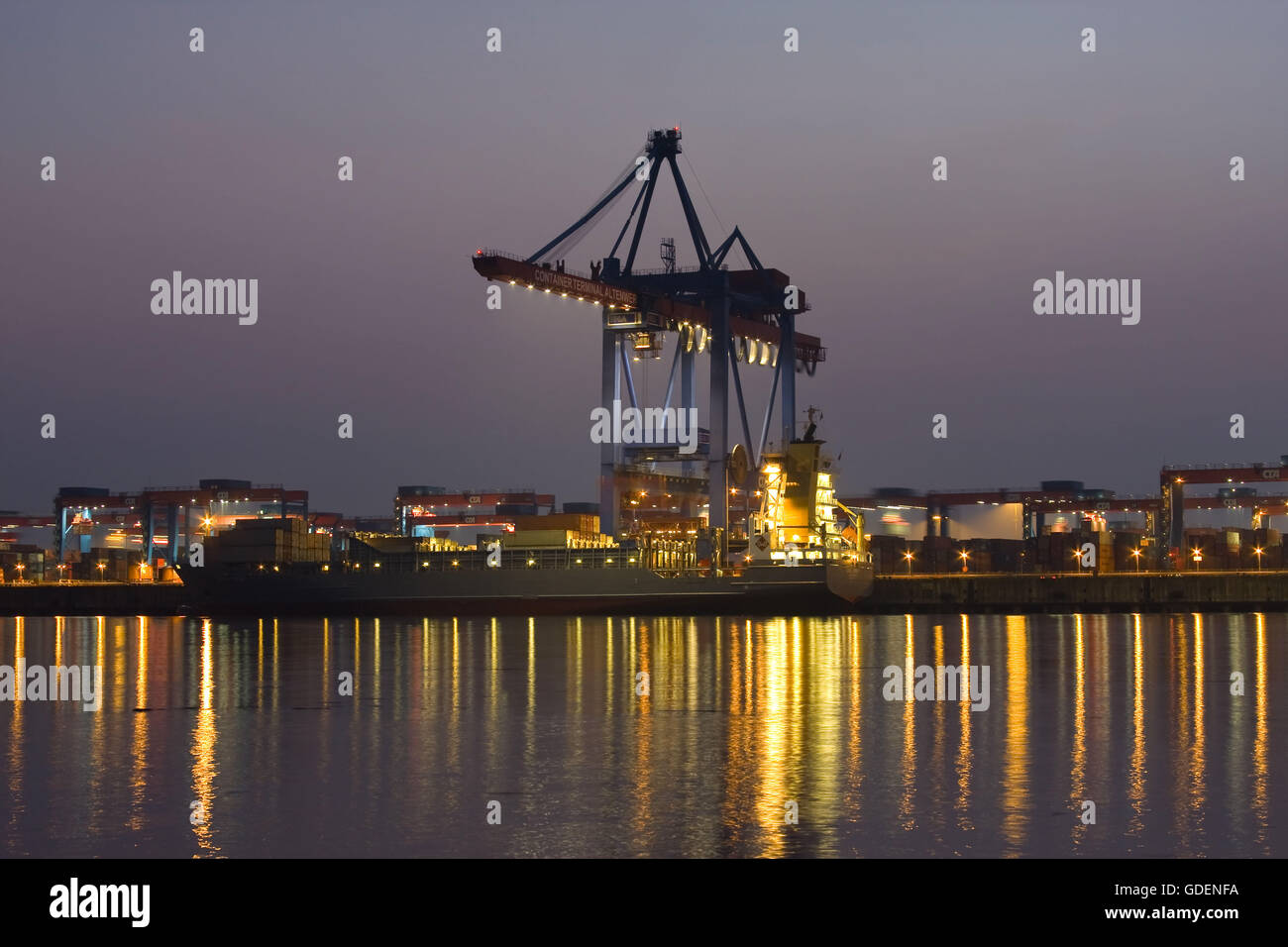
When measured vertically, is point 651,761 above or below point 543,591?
above

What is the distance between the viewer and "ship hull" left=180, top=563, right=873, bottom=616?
2741 inches

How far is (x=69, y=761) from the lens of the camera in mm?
18406

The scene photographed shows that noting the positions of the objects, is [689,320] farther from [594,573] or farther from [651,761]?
[651,761]

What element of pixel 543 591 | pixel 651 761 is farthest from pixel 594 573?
pixel 651 761

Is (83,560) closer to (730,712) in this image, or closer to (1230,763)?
(730,712)

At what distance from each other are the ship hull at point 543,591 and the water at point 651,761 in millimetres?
32916

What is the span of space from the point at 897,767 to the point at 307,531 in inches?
2735

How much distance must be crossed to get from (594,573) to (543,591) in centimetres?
295

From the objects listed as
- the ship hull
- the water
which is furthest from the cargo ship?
the water

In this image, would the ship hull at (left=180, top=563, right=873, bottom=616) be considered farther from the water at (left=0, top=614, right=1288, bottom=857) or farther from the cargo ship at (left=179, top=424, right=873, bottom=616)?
the water at (left=0, top=614, right=1288, bottom=857)

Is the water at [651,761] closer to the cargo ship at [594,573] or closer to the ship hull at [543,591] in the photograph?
the ship hull at [543,591]

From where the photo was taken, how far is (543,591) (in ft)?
237

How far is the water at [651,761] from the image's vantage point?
1322cm
